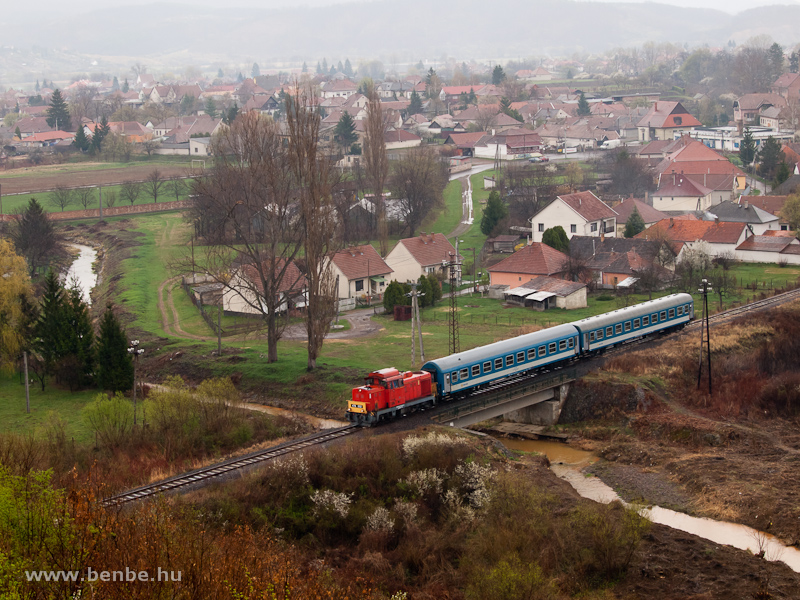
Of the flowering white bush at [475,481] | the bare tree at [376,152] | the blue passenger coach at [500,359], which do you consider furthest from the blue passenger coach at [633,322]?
the bare tree at [376,152]

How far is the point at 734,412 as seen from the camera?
42.6m

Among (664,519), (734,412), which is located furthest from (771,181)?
(664,519)

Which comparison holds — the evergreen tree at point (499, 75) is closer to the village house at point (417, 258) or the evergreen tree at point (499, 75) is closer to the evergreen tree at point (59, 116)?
the evergreen tree at point (59, 116)

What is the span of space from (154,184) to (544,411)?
72181 mm

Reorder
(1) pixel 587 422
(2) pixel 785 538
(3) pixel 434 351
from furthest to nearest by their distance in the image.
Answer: (3) pixel 434 351, (1) pixel 587 422, (2) pixel 785 538

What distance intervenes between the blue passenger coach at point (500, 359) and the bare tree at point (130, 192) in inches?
2791

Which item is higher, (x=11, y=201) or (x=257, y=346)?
(x=11, y=201)

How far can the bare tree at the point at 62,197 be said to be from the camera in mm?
98438

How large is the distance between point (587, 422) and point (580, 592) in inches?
658

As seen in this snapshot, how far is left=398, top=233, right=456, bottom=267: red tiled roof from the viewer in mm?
69062

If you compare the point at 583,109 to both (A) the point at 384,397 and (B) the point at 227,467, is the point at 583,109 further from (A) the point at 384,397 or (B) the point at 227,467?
(B) the point at 227,467

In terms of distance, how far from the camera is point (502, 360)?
3897cm

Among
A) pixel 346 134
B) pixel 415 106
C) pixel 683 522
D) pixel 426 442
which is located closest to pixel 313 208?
pixel 426 442

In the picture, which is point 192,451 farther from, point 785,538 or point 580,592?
point 785,538
